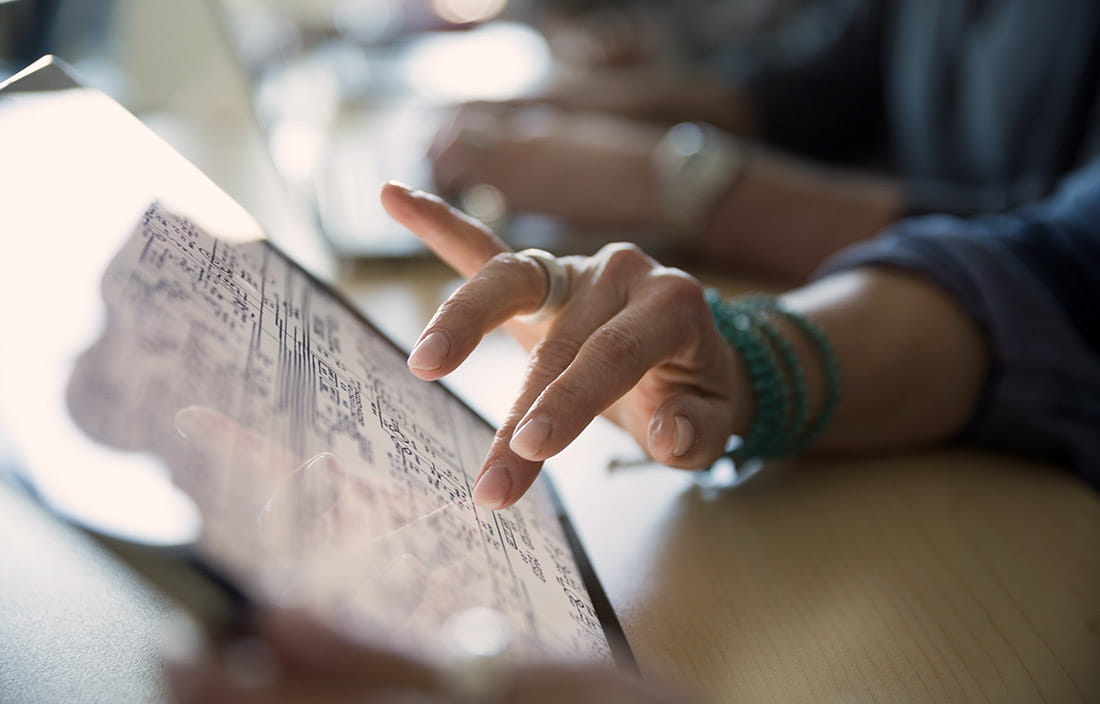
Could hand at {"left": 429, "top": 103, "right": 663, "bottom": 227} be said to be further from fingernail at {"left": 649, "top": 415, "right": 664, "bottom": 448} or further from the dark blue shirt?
fingernail at {"left": 649, "top": 415, "right": 664, "bottom": 448}

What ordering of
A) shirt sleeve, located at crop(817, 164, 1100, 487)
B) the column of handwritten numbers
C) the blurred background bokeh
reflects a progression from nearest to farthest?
the column of handwritten numbers → shirt sleeve, located at crop(817, 164, 1100, 487) → the blurred background bokeh

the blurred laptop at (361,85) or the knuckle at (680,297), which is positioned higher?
the knuckle at (680,297)

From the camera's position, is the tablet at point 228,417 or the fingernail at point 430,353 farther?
the fingernail at point 430,353

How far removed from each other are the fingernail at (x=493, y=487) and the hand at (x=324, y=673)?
5.3 inches

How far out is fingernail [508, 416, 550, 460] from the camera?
0.36 meters

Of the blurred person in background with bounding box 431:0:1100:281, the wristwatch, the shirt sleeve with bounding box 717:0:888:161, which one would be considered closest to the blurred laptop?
the blurred person in background with bounding box 431:0:1100:281

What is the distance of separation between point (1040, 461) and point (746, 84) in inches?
33.9

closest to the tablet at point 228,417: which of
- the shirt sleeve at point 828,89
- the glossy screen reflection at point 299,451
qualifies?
the glossy screen reflection at point 299,451

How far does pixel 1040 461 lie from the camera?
0.58 meters

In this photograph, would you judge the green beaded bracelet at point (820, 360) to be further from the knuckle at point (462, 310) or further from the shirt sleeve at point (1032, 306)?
the knuckle at point (462, 310)

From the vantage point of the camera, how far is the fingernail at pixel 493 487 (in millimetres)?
364

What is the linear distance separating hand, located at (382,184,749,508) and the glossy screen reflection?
36mm

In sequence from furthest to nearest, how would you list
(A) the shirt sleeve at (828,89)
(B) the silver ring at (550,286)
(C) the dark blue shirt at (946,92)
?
(A) the shirt sleeve at (828,89) → (C) the dark blue shirt at (946,92) → (B) the silver ring at (550,286)

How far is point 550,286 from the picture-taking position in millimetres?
459
